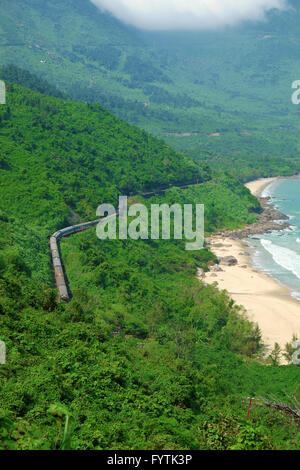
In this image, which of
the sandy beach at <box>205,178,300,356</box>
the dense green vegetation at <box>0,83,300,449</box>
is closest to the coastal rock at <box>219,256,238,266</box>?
the sandy beach at <box>205,178,300,356</box>

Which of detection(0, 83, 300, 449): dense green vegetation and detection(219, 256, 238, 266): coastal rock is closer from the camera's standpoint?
detection(0, 83, 300, 449): dense green vegetation

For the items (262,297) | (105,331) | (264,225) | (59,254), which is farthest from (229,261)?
(105,331)

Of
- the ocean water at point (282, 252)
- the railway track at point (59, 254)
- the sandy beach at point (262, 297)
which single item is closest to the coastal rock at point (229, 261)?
the sandy beach at point (262, 297)

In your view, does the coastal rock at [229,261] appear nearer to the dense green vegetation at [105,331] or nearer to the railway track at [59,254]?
the dense green vegetation at [105,331]

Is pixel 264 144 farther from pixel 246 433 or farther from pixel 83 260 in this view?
pixel 246 433

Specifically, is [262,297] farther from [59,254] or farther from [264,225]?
[264,225]

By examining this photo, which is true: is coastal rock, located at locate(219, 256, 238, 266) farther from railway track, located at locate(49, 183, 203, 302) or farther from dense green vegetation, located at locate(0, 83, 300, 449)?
railway track, located at locate(49, 183, 203, 302)
